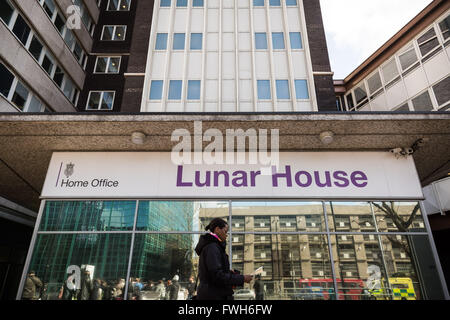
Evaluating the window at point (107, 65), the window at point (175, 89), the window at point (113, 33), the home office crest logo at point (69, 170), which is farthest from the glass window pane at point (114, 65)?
the home office crest logo at point (69, 170)

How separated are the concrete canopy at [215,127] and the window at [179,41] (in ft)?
27.9

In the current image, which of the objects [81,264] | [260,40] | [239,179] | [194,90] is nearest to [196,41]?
[194,90]

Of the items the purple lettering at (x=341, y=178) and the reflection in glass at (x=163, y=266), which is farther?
the purple lettering at (x=341, y=178)

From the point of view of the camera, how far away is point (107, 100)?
2023 centimetres

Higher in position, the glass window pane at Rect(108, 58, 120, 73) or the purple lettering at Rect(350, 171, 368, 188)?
the glass window pane at Rect(108, 58, 120, 73)

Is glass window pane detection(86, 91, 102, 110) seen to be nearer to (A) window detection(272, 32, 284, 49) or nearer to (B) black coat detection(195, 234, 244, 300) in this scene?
(A) window detection(272, 32, 284, 49)

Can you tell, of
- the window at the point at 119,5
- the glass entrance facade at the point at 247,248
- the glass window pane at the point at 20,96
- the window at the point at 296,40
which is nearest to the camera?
the glass entrance facade at the point at 247,248

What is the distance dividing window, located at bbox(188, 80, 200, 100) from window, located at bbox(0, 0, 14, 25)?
8321 mm

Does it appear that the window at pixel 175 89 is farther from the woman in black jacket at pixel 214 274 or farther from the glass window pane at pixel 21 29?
the woman in black jacket at pixel 214 274

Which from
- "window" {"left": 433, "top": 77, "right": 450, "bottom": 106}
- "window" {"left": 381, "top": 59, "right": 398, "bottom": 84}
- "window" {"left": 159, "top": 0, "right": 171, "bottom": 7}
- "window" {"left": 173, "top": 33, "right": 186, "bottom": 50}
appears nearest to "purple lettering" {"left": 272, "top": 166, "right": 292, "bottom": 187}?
"window" {"left": 173, "top": 33, "right": 186, "bottom": 50}

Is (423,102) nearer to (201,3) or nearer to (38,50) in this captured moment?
(201,3)

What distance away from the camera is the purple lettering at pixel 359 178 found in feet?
26.7

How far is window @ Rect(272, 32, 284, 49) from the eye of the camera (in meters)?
15.1
